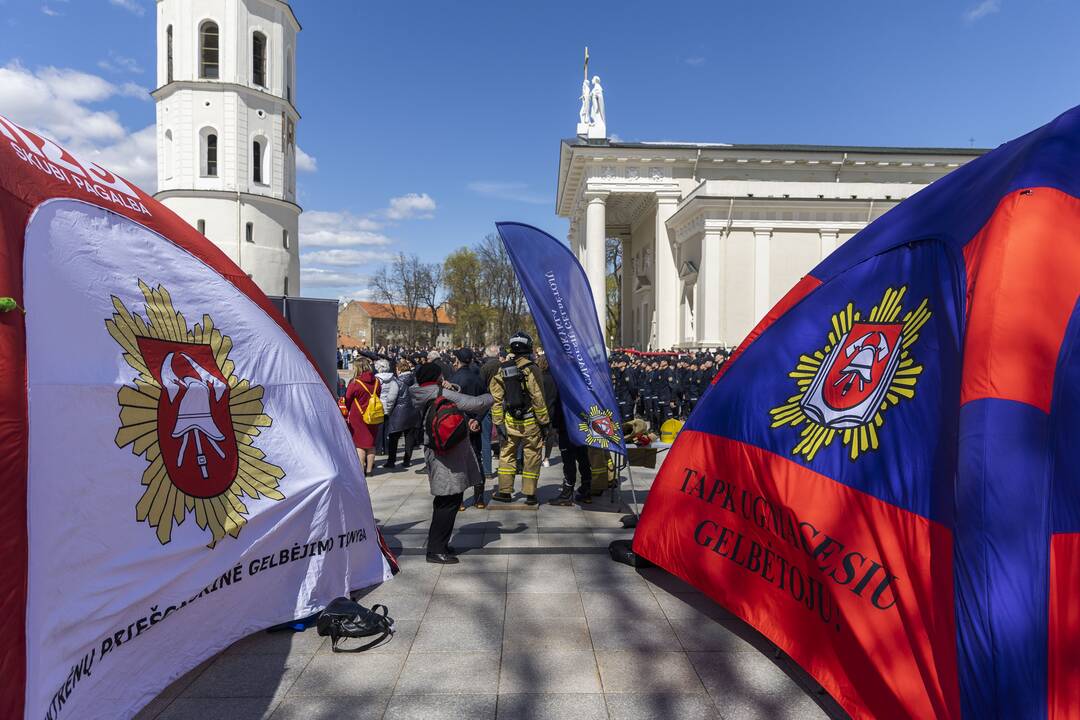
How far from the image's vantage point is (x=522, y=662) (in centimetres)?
372

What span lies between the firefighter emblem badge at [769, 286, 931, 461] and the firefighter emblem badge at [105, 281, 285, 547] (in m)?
3.25

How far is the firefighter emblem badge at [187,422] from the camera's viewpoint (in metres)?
3.15

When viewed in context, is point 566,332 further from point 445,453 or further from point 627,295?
point 627,295

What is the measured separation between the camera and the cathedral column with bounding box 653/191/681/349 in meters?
35.7

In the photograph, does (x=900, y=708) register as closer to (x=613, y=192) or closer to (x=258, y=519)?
(x=258, y=519)

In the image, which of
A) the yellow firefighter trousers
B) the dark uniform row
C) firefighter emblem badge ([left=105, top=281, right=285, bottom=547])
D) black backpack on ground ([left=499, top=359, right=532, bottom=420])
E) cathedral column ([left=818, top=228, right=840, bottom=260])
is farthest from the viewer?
cathedral column ([left=818, top=228, right=840, bottom=260])

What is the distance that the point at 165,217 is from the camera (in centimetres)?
383

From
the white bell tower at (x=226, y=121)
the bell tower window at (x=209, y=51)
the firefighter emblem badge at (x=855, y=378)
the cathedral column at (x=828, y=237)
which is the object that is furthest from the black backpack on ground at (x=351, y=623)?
the bell tower window at (x=209, y=51)

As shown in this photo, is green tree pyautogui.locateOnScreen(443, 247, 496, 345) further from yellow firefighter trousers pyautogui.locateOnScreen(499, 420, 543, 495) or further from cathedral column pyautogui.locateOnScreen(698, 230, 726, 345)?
yellow firefighter trousers pyautogui.locateOnScreen(499, 420, 543, 495)

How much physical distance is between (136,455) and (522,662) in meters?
2.40

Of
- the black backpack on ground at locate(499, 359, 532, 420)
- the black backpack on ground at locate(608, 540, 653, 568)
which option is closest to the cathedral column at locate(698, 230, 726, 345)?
the black backpack on ground at locate(499, 359, 532, 420)

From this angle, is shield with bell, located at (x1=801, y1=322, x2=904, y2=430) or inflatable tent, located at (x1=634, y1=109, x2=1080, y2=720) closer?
inflatable tent, located at (x1=634, y1=109, x2=1080, y2=720)

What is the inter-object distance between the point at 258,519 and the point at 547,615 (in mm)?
2044

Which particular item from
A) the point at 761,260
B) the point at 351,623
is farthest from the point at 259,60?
the point at 351,623
